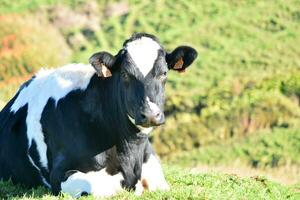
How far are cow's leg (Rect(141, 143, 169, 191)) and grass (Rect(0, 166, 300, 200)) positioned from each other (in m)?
0.23

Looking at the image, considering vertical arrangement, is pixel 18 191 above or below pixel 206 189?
above

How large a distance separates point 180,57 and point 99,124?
147 centimetres

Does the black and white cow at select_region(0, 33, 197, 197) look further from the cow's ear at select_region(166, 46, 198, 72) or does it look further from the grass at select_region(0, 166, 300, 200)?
the grass at select_region(0, 166, 300, 200)

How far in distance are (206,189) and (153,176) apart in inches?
30.3

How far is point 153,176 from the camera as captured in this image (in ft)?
37.2

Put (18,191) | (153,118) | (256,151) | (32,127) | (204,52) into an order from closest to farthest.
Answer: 1. (153,118)
2. (18,191)
3. (32,127)
4. (256,151)
5. (204,52)

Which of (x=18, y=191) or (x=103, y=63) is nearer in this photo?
(x=103, y=63)

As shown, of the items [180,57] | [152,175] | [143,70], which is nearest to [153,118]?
[143,70]

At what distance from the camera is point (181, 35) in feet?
169

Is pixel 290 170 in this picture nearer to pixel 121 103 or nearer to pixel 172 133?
pixel 172 133

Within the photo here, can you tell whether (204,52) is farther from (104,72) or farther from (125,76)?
(125,76)

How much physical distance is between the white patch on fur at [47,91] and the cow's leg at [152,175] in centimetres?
139

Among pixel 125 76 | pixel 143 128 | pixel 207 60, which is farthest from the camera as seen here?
pixel 207 60

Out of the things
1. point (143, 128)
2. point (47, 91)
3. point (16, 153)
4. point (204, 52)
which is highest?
point (47, 91)
